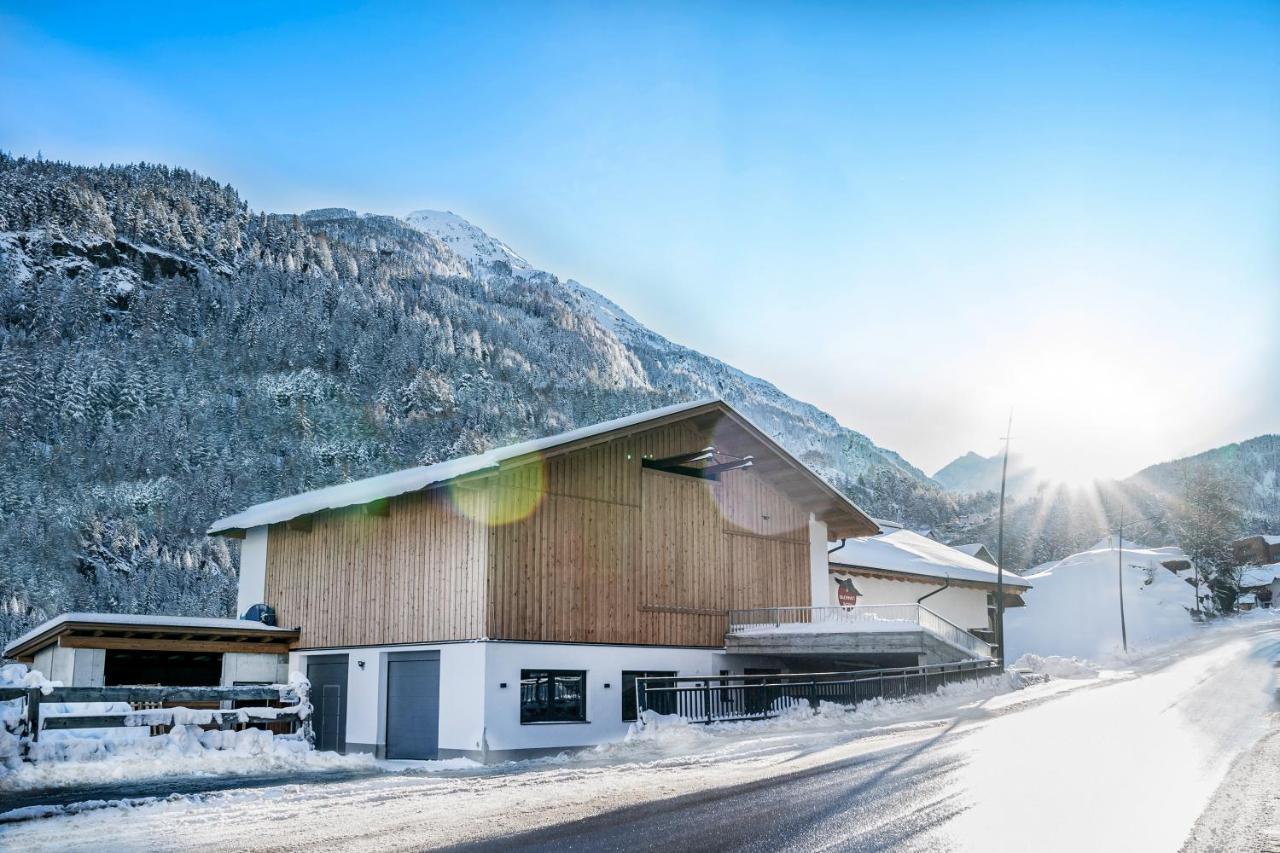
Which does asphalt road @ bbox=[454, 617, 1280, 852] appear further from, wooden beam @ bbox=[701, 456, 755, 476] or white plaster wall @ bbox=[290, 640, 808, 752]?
wooden beam @ bbox=[701, 456, 755, 476]

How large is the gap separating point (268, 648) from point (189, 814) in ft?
51.4

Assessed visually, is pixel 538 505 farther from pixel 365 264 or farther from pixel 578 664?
pixel 365 264

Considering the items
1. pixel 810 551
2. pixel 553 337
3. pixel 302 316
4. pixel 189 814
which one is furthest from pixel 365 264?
pixel 189 814

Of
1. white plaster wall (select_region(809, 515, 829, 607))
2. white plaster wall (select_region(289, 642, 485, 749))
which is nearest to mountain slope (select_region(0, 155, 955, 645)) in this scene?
white plaster wall (select_region(289, 642, 485, 749))

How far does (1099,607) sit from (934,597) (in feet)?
157

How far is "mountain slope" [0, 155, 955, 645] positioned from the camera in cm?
10594

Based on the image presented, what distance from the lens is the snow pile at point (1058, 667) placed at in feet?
126

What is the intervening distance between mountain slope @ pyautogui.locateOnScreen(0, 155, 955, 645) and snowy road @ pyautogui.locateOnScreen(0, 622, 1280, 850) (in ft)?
269

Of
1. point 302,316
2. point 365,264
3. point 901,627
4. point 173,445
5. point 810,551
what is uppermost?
point 365,264

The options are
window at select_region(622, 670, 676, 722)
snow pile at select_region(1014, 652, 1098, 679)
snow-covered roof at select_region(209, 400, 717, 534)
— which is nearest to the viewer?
snow-covered roof at select_region(209, 400, 717, 534)

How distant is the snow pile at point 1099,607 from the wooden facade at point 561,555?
37.4 meters

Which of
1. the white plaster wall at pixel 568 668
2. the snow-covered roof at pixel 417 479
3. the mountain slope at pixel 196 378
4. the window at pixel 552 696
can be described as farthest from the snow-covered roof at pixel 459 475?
the mountain slope at pixel 196 378

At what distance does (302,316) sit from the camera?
141625mm

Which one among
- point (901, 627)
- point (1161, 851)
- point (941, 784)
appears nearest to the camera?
point (1161, 851)
